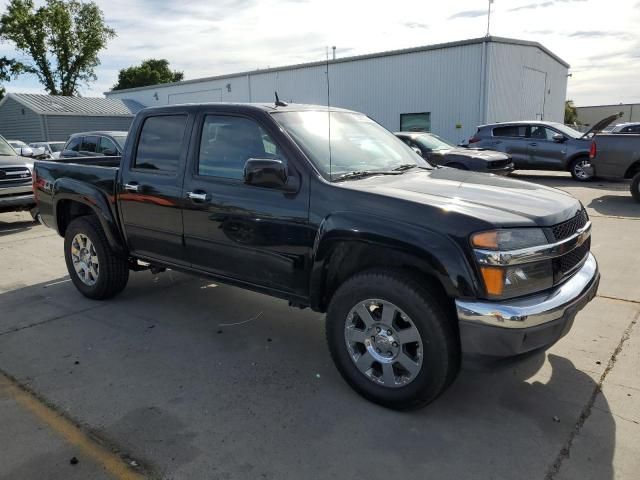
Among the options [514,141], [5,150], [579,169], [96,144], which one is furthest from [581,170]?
[5,150]

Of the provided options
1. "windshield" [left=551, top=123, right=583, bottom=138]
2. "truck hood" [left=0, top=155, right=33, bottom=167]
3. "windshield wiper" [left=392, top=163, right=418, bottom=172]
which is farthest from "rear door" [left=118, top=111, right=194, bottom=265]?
"windshield" [left=551, top=123, right=583, bottom=138]

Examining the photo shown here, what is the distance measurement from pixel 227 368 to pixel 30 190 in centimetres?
730

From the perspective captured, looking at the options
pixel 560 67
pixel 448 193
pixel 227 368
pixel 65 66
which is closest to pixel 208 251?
pixel 227 368

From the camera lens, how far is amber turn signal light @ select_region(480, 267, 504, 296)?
2.74 meters

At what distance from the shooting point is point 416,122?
2336cm

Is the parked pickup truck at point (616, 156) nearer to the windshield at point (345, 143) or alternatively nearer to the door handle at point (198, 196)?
the windshield at point (345, 143)

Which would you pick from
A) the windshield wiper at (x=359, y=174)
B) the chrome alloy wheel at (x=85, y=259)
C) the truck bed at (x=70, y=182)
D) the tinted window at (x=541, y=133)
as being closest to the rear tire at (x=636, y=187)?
the tinted window at (x=541, y=133)

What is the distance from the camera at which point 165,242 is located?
4434 millimetres

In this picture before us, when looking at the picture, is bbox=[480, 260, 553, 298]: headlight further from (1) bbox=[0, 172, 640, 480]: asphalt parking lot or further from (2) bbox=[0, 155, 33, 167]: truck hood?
(2) bbox=[0, 155, 33, 167]: truck hood

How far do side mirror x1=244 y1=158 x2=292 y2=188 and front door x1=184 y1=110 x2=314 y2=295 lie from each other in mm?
91

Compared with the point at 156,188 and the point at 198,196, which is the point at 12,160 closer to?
the point at 156,188

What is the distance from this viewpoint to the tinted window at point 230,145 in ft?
12.4

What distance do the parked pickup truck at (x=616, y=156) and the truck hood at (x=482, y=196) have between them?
858 centimetres

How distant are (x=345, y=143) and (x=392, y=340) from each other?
159cm
